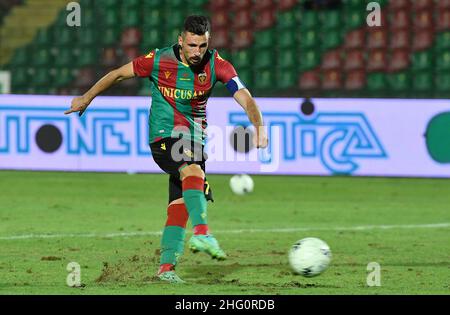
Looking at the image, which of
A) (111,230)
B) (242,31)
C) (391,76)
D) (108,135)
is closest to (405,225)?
(111,230)

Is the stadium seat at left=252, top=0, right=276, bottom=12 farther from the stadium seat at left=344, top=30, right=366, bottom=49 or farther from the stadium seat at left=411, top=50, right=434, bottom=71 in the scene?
the stadium seat at left=411, top=50, right=434, bottom=71

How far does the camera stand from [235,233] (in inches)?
460

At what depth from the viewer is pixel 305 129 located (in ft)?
55.9

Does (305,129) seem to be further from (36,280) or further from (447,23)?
(36,280)

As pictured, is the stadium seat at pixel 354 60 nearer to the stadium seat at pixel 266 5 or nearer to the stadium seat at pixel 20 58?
the stadium seat at pixel 266 5

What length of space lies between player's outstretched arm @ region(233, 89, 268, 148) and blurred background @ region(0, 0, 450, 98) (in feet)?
38.4

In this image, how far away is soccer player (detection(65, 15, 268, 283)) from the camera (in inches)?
311

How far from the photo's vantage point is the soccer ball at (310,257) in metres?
8.04

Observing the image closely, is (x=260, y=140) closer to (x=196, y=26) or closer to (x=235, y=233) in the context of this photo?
(x=196, y=26)

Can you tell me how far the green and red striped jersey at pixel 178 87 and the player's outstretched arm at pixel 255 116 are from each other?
0.24 meters

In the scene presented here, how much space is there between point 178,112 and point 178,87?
7.8 inches

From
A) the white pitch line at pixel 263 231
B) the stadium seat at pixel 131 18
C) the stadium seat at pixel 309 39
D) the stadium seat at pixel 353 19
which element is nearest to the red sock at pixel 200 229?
the white pitch line at pixel 263 231

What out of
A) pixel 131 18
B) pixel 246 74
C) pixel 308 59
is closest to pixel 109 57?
pixel 131 18

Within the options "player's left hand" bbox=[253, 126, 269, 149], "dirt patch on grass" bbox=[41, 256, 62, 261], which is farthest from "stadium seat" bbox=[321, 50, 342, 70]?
"player's left hand" bbox=[253, 126, 269, 149]
